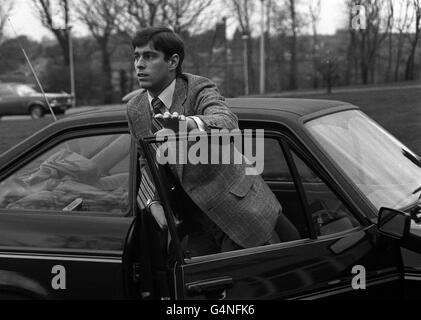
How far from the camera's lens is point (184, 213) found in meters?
2.80

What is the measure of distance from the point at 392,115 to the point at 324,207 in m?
9.92

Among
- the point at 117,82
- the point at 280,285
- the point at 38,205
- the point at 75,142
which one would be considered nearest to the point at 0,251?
the point at 38,205

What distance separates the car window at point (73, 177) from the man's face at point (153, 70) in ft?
1.38

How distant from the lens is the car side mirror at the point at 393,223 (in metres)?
2.47

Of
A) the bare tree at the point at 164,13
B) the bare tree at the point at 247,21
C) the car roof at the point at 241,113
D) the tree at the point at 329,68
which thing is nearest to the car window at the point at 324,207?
the car roof at the point at 241,113

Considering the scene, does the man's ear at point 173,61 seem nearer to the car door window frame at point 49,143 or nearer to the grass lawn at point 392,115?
the car door window frame at point 49,143

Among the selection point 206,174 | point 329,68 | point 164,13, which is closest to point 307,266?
point 206,174

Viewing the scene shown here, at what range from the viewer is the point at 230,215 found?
8.71 ft

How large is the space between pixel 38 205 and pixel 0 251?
31cm

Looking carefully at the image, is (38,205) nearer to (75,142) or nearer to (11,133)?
(75,142)

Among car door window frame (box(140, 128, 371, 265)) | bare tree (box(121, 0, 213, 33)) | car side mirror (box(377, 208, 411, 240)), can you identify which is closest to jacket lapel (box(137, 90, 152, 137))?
car door window frame (box(140, 128, 371, 265))

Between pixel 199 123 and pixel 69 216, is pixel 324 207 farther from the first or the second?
pixel 69 216

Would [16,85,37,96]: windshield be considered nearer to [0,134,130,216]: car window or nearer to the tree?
the tree

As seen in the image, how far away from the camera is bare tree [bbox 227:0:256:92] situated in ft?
120
